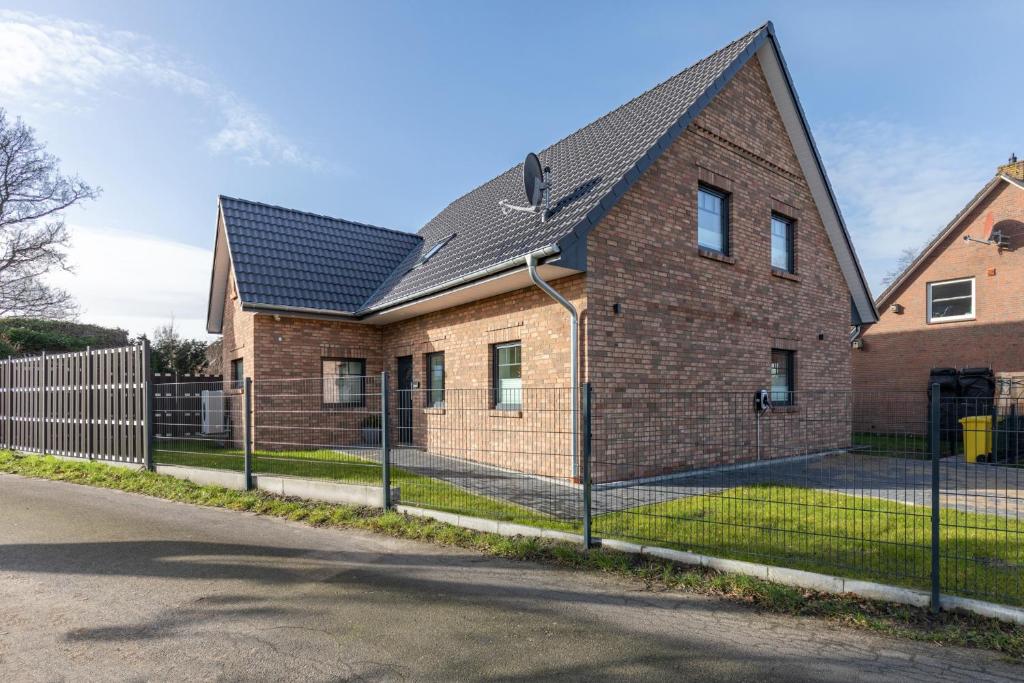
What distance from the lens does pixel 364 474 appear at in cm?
838

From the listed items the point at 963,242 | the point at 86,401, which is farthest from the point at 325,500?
the point at 963,242

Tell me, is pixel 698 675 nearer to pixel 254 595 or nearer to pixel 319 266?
pixel 254 595

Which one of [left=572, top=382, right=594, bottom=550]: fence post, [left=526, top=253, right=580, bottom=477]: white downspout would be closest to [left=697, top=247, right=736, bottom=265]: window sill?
[left=526, top=253, right=580, bottom=477]: white downspout

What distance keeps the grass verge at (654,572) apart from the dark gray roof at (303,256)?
17.1 ft

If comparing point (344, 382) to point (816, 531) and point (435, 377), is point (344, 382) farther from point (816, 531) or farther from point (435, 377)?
point (816, 531)

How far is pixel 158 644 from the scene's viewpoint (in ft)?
12.4

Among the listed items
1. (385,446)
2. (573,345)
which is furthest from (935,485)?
(385,446)

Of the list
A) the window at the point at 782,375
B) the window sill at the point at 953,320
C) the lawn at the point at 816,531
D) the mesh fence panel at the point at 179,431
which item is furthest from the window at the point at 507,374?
the window sill at the point at 953,320

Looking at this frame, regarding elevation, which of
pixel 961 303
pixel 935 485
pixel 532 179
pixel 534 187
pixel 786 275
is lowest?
pixel 935 485

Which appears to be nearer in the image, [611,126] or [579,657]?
[579,657]

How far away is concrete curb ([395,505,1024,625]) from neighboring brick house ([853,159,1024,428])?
12909mm

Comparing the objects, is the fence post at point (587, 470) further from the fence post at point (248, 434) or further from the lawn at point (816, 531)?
the fence post at point (248, 434)

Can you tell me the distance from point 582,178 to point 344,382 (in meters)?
7.38

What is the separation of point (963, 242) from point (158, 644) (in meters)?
21.9
